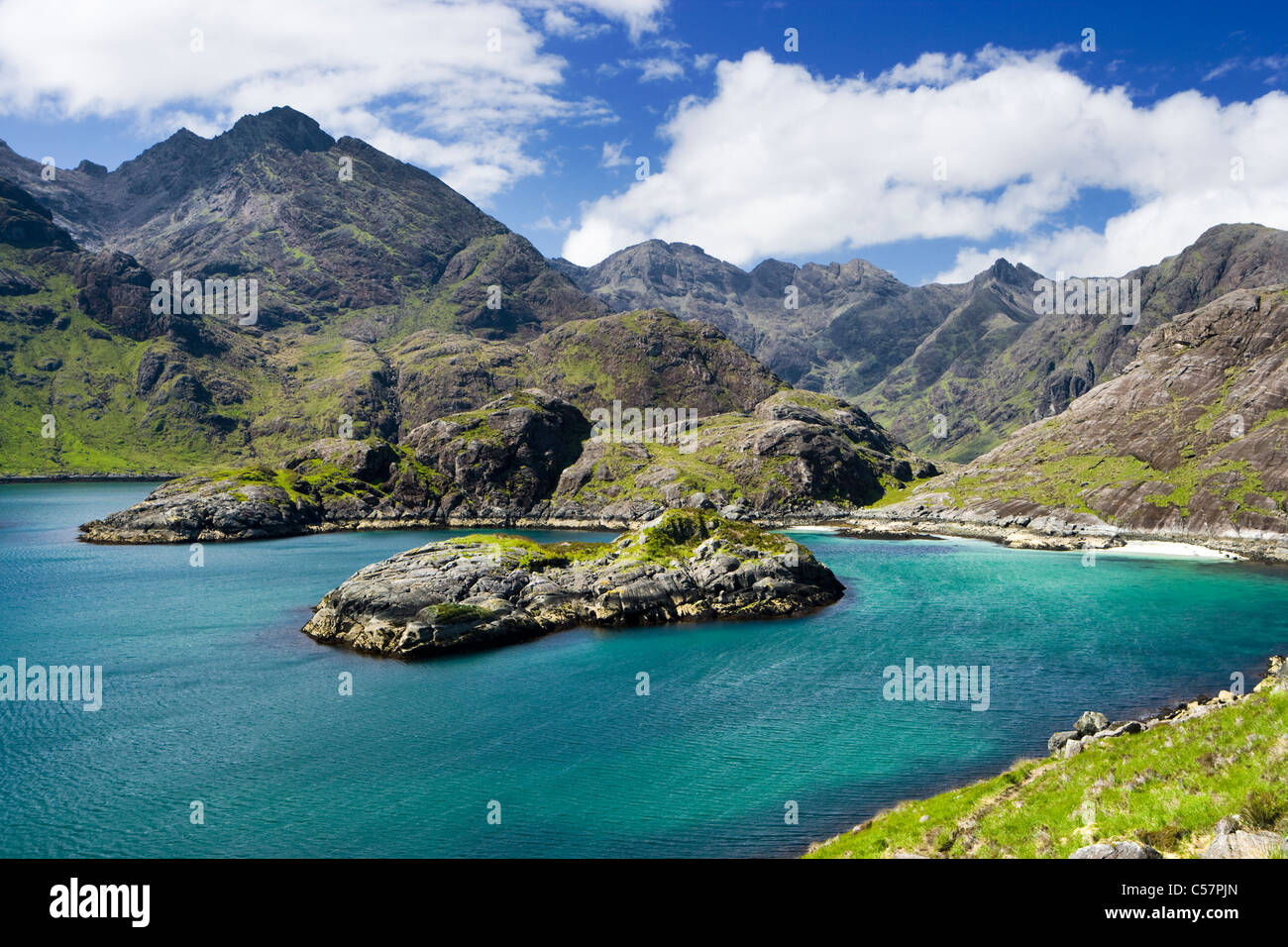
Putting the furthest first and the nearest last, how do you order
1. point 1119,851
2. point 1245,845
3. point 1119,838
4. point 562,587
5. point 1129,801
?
point 562,587 → point 1129,801 → point 1119,838 → point 1119,851 → point 1245,845

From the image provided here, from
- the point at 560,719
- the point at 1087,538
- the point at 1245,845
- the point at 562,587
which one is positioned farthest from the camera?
the point at 1087,538

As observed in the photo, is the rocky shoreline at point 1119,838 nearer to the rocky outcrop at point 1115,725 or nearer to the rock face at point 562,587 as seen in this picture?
the rocky outcrop at point 1115,725

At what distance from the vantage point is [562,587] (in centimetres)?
10019

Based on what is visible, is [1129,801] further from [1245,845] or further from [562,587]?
[562,587]

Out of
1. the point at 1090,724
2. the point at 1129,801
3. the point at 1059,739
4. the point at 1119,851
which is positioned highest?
the point at 1119,851

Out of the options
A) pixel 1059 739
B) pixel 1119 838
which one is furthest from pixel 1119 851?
pixel 1059 739

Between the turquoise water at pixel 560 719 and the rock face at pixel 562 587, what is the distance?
4174 millimetres

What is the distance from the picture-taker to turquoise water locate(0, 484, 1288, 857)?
43594mm

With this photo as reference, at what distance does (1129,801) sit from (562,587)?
79999mm

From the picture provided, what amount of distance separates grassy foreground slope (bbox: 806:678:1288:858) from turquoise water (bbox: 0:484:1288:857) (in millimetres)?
9241

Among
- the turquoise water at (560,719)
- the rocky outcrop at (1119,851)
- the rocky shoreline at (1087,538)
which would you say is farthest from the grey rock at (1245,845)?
the rocky shoreline at (1087,538)

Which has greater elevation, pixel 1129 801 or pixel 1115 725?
pixel 1129 801

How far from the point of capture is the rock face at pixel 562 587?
87375mm
